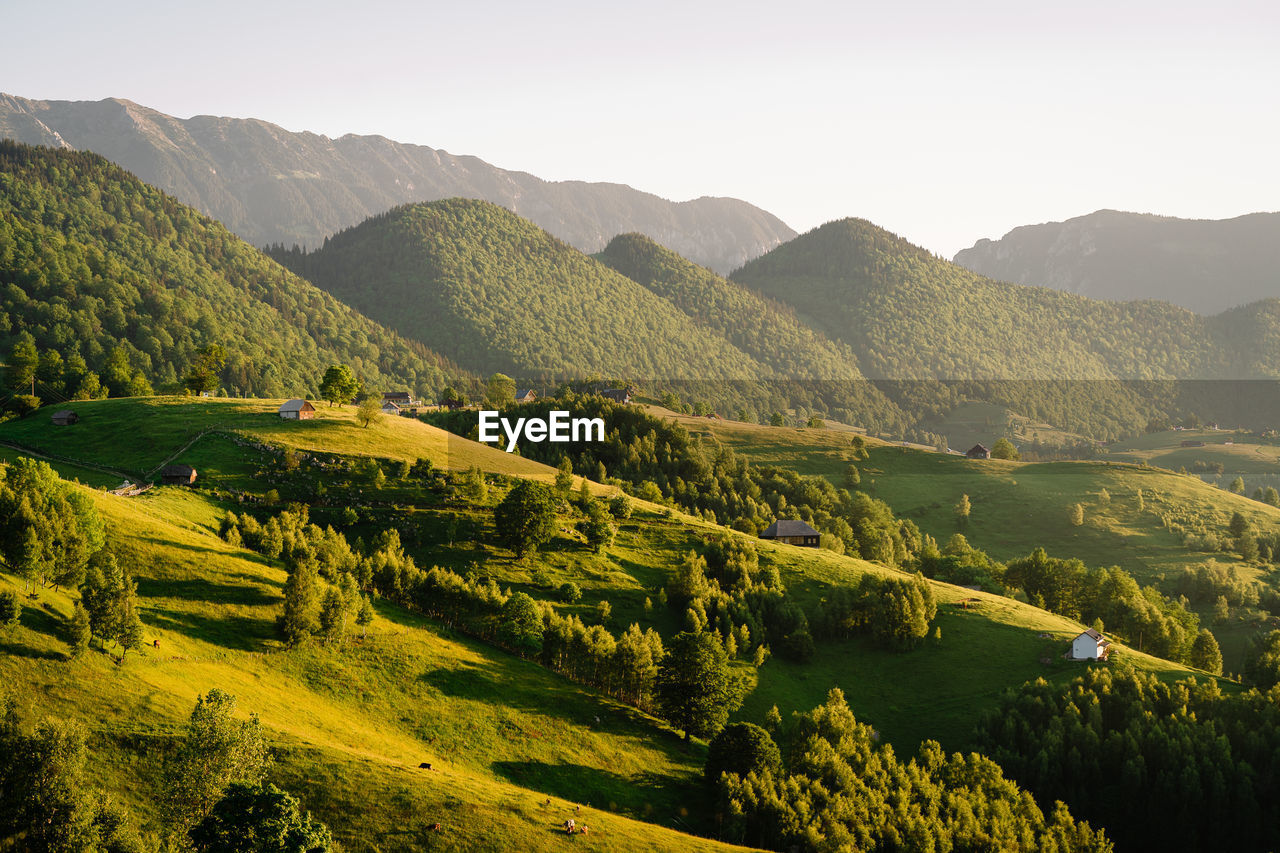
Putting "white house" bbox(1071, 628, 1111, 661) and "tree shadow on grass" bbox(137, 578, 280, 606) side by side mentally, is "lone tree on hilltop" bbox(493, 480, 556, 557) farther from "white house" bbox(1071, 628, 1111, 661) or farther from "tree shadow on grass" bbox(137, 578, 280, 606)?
"white house" bbox(1071, 628, 1111, 661)

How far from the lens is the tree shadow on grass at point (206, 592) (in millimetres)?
89250

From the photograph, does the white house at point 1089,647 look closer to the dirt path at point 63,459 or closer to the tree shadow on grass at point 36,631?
the tree shadow on grass at point 36,631

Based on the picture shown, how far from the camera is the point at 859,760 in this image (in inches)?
3489

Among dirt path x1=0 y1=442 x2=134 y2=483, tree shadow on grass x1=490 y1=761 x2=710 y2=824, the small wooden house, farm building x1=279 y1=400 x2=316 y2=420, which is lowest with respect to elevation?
tree shadow on grass x1=490 y1=761 x2=710 y2=824

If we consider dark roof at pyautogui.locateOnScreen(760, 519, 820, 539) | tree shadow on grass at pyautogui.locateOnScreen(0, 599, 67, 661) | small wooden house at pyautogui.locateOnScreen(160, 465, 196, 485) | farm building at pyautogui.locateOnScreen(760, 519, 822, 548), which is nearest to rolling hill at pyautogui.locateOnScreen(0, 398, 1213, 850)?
tree shadow on grass at pyautogui.locateOnScreen(0, 599, 67, 661)

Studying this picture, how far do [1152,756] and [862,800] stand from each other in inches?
1578

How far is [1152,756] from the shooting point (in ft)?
322

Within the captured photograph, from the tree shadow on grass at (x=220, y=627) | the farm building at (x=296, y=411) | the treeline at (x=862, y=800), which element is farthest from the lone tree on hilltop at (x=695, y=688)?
the farm building at (x=296, y=411)

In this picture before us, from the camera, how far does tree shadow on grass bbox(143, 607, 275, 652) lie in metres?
83.9

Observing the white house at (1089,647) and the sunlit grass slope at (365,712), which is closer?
the sunlit grass slope at (365,712)

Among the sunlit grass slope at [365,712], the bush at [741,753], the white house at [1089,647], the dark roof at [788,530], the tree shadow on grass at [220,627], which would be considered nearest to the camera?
the sunlit grass slope at [365,712]

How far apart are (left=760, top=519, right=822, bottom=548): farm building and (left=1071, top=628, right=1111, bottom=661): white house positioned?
6073 centimetres

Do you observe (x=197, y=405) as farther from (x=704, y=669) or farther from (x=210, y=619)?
(x=704, y=669)

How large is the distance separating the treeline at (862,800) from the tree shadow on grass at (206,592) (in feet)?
168
